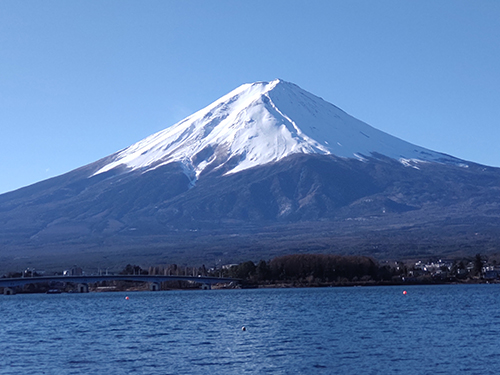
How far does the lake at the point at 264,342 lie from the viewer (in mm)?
31703

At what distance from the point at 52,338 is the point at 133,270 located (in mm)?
Result: 99779

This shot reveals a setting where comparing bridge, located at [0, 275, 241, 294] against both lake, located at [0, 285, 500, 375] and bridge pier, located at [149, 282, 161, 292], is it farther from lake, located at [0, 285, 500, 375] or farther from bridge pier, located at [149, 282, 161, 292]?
lake, located at [0, 285, 500, 375]

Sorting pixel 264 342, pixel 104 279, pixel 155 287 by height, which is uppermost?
pixel 104 279

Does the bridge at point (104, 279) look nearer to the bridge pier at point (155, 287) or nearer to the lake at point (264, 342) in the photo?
the bridge pier at point (155, 287)

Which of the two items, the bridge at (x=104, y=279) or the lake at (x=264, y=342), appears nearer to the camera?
the lake at (x=264, y=342)

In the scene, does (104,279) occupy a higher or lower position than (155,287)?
higher

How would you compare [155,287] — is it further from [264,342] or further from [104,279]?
[264,342]

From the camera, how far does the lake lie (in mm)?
31703

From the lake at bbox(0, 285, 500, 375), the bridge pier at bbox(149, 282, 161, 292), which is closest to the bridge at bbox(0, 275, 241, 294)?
the bridge pier at bbox(149, 282, 161, 292)

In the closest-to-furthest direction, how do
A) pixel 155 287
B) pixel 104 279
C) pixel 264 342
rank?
pixel 264 342, pixel 104 279, pixel 155 287

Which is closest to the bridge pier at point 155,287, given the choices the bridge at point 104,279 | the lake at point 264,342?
the bridge at point 104,279

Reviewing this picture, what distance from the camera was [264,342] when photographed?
130 feet

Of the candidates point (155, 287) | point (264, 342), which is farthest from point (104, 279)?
point (264, 342)

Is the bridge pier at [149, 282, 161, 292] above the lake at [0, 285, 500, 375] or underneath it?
above
